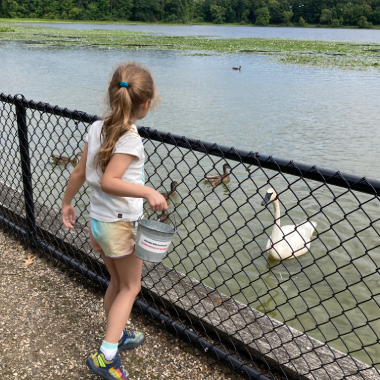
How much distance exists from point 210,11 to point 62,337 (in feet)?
469

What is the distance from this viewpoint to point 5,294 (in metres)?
2.93

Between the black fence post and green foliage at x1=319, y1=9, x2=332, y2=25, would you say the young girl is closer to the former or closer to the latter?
the black fence post

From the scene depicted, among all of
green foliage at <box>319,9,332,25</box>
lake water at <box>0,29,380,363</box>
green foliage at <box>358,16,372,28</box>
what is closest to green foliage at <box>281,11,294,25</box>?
green foliage at <box>319,9,332,25</box>

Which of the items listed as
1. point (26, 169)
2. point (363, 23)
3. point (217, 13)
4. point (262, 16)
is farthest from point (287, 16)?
point (26, 169)

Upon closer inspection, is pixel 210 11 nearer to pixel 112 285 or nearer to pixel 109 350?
pixel 112 285

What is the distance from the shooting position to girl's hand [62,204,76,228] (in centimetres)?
235

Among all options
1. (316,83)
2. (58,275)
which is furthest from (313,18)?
(58,275)

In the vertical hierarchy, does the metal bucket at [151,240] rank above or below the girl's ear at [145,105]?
below

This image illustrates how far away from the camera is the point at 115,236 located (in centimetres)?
204

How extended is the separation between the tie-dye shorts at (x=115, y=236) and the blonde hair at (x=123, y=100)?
1.03 ft

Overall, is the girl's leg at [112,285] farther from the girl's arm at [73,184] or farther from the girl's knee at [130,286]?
the girl's arm at [73,184]

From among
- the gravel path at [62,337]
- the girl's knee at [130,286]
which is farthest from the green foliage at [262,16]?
the girl's knee at [130,286]

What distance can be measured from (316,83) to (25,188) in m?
17.8

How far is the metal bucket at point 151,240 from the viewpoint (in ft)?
6.17
